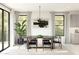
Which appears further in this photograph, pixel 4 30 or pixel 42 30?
pixel 42 30

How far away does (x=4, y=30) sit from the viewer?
10.3 m

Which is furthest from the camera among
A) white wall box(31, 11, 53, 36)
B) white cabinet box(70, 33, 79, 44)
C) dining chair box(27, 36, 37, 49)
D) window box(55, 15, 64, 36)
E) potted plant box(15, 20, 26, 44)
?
window box(55, 15, 64, 36)

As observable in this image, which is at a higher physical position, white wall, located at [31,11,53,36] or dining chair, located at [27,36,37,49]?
white wall, located at [31,11,53,36]

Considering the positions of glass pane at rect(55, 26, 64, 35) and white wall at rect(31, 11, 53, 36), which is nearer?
white wall at rect(31, 11, 53, 36)

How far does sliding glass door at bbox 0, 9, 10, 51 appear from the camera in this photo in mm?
9634

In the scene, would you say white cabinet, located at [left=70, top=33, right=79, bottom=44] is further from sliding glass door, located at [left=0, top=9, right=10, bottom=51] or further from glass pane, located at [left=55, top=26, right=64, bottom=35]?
sliding glass door, located at [left=0, top=9, right=10, bottom=51]

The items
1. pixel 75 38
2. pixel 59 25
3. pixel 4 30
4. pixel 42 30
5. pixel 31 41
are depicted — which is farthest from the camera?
pixel 59 25

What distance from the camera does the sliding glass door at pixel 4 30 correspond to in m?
9.63

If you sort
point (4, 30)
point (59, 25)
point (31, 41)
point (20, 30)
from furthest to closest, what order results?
point (59, 25), point (20, 30), point (31, 41), point (4, 30)

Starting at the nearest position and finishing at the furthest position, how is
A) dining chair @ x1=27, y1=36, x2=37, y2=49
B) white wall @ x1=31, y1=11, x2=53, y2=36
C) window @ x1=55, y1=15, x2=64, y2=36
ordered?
dining chair @ x1=27, y1=36, x2=37, y2=49 → white wall @ x1=31, y1=11, x2=53, y2=36 → window @ x1=55, y1=15, x2=64, y2=36

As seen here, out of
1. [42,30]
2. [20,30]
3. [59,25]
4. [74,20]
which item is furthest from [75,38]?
[20,30]

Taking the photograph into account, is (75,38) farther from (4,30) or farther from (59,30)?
(4,30)

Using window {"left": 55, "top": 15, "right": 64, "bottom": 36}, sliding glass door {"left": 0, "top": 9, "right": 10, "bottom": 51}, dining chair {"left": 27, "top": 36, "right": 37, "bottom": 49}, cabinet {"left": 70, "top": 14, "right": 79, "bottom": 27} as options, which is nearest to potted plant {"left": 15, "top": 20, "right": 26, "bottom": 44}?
sliding glass door {"left": 0, "top": 9, "right": 10, "bottom": 51}

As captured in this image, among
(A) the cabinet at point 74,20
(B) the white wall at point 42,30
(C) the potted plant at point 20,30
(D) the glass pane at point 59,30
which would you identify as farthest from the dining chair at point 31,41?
(A) the cabinet at point 74,20
